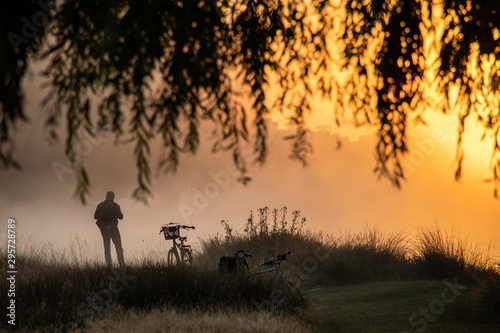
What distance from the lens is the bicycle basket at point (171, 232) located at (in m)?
13.8

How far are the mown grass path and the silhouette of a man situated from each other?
549cm

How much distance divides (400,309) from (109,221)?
7.79 metres

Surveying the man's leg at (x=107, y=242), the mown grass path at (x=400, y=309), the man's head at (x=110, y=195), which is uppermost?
the man's head at (x=110, y=195)

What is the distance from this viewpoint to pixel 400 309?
958cm

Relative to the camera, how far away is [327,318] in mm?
8727

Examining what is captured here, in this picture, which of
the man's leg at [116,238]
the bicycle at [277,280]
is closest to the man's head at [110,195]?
the man's leg at [116,238]

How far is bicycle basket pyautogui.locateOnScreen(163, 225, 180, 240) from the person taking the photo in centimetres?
1377

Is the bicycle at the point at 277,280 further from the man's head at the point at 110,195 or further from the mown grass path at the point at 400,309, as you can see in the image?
the man's head at the point at 110,195

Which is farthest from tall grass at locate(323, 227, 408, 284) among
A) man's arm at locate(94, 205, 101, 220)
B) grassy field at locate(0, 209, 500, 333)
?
man's arm at locate(94, 205, 101, 220)

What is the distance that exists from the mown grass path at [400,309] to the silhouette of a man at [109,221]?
18.0 ft

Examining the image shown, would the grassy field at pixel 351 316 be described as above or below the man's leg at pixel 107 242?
below

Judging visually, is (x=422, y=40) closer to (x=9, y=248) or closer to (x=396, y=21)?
(x=396, y=21)

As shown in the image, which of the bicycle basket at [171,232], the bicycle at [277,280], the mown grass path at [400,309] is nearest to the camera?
the mown grass path at [400,309]

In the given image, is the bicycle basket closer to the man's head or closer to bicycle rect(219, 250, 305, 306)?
the man's head
